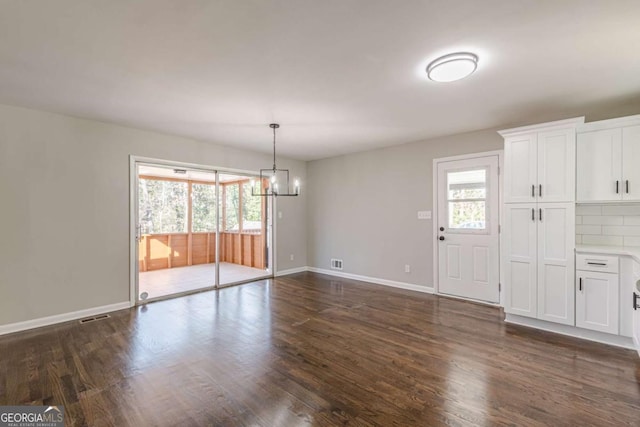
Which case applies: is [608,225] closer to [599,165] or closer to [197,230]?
[599,165]

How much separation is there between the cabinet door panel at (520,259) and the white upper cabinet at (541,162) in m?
0.20

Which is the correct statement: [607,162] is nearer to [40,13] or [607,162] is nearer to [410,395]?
[410,395]

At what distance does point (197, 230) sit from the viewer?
7.13 meters

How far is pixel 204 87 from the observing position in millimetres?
2959

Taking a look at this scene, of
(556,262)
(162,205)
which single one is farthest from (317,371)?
(162,205)

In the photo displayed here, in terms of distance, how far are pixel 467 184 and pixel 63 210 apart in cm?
585

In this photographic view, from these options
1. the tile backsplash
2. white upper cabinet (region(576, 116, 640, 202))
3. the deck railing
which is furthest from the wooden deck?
white upper cabinet (region(576, 116, 640, 202))

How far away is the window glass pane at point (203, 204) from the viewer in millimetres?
6137

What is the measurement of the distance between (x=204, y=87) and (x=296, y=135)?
1.95 meters

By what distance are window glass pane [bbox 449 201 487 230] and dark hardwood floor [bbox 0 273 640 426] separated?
134 centimetres

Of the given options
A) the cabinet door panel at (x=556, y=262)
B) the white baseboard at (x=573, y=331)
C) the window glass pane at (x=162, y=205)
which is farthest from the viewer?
the window glass pane at (x=162, y=205)

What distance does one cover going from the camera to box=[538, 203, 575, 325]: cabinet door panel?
328 centimetres

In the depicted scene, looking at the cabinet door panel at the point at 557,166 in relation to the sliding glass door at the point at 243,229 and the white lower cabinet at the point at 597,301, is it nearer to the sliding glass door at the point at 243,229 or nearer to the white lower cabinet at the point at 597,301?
the white lower cabinet at the point at 597,301

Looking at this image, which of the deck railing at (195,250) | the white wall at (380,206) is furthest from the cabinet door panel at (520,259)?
the deck railing at (195,250)
